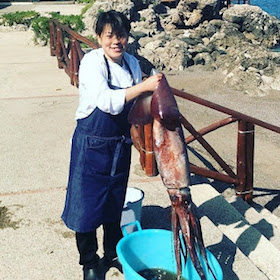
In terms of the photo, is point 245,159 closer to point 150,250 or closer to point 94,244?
point 150,250

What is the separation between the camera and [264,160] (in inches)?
356

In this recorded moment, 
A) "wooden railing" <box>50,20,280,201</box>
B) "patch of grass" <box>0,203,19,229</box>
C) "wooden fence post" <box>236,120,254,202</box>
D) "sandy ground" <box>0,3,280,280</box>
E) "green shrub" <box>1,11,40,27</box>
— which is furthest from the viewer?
"green shrub" <box>1,11,40,27</box>

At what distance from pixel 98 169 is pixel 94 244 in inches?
24.6

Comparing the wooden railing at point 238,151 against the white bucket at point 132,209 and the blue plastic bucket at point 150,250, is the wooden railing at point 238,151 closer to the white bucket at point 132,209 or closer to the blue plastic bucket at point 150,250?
the white bucket at point 132,209

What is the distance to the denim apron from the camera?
2926 millimetres

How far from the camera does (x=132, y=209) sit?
3801mm

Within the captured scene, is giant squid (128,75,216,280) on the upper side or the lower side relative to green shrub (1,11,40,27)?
upper

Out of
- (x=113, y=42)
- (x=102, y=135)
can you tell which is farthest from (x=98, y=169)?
(x=113, y=42)

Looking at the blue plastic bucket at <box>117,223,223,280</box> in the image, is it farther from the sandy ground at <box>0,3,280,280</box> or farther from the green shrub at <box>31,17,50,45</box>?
the green shrub at <box>31,17,50,45</box>

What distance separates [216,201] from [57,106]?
435cm

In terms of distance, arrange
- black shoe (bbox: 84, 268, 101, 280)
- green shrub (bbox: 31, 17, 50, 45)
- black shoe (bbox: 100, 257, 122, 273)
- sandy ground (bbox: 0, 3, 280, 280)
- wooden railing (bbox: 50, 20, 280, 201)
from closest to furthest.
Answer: black shoe (bbox: 84, 268, 101, 280), black shoe (bbox: 100, 257, 122, 273), sandy ground (bbox: 0, 3, 280, 280), wooden railing (bbox: 50, 20, 280, 201), green shrub (bbox: 31, 17, 50, 45)

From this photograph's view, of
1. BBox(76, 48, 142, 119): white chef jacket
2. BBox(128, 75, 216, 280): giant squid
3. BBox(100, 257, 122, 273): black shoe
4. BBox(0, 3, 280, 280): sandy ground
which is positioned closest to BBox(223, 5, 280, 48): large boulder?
BBox(0, 3, 280, 280): sandy ground

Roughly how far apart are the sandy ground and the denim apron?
0.62 meters

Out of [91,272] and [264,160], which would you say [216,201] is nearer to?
[91,272]
